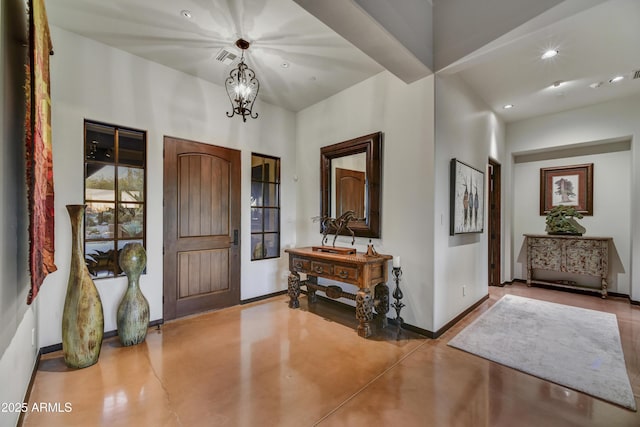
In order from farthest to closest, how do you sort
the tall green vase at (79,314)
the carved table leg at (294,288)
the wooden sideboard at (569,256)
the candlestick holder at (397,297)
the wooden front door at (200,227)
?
the wooden sideboard at (569,256), the carved table leg at (294,288), the wooden front door at (200,227), the candlestick holder at (397,297), the tall green vase at (79,314)

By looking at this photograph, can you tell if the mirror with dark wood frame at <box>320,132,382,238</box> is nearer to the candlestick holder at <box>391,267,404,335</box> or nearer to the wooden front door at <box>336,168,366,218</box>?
the wooden front door at <box>336,168,366,218</box>

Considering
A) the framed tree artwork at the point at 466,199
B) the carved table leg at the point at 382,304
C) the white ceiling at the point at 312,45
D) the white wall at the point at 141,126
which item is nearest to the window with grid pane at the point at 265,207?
the white wall at the point at 141,126

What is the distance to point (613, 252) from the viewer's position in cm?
442

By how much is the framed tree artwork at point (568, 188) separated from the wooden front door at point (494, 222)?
3.19ft

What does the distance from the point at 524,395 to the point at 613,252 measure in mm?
4167

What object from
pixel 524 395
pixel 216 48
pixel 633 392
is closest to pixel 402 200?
pixel 524 395

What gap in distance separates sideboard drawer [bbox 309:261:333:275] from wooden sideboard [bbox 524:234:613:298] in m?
4.00

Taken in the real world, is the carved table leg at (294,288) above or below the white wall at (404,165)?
below

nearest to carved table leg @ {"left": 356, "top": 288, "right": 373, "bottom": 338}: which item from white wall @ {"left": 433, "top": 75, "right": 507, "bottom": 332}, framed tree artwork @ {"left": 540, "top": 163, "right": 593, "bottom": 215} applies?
white wall @ {"left": 433, "top": 75, "right": 507, "bottom": 332}

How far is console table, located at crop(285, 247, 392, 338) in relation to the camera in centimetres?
287

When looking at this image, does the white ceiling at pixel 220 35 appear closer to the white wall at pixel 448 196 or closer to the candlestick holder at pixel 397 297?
the white wall at pixel 448 196

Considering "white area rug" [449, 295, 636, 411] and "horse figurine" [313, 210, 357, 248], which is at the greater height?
"horse figurine" [313, 210, 357, 248]

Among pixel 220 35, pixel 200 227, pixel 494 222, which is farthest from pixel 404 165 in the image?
pixel 494 222

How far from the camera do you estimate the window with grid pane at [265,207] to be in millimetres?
4117
